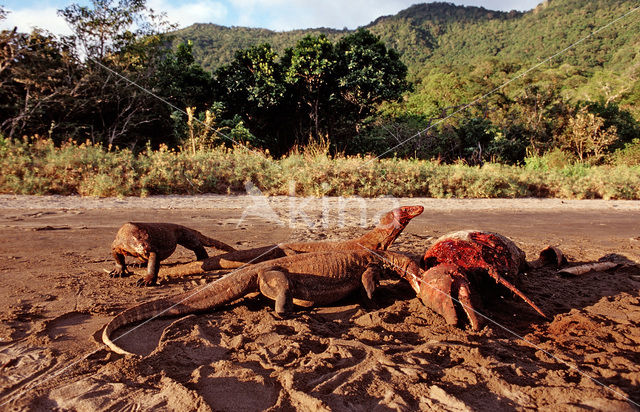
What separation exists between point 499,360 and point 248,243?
3866 millimetres

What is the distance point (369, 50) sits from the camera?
17391 mm

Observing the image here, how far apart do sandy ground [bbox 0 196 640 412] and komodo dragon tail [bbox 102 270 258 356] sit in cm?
10

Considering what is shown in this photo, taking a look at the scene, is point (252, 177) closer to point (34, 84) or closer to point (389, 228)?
point (389, 228)

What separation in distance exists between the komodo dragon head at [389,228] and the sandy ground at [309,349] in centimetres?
46

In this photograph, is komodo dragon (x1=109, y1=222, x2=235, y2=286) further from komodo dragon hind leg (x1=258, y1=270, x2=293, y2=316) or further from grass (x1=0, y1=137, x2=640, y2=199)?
grass (x1=0, y1=137, x2=640, y2=199)

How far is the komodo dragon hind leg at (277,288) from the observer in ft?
10.3

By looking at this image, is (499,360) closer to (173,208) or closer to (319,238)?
(319,238)

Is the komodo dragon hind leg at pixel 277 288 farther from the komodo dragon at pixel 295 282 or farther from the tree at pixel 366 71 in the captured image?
the tree at pixel 366 71

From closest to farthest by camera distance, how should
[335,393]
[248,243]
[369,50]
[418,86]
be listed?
[335,393] < [248,243] < [369,50] < [418,86]

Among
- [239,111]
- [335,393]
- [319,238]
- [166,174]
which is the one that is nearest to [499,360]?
[335,393]

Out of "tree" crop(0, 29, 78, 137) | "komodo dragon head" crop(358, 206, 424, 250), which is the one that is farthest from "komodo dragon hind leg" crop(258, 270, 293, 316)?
"tree" crop(0, 29, 78, 137)

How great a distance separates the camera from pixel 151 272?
370 centimetres

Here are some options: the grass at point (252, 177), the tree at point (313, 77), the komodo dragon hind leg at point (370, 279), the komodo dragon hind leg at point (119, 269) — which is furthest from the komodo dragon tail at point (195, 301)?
the tree at point (313, 77)

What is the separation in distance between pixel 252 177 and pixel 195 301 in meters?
8.04
